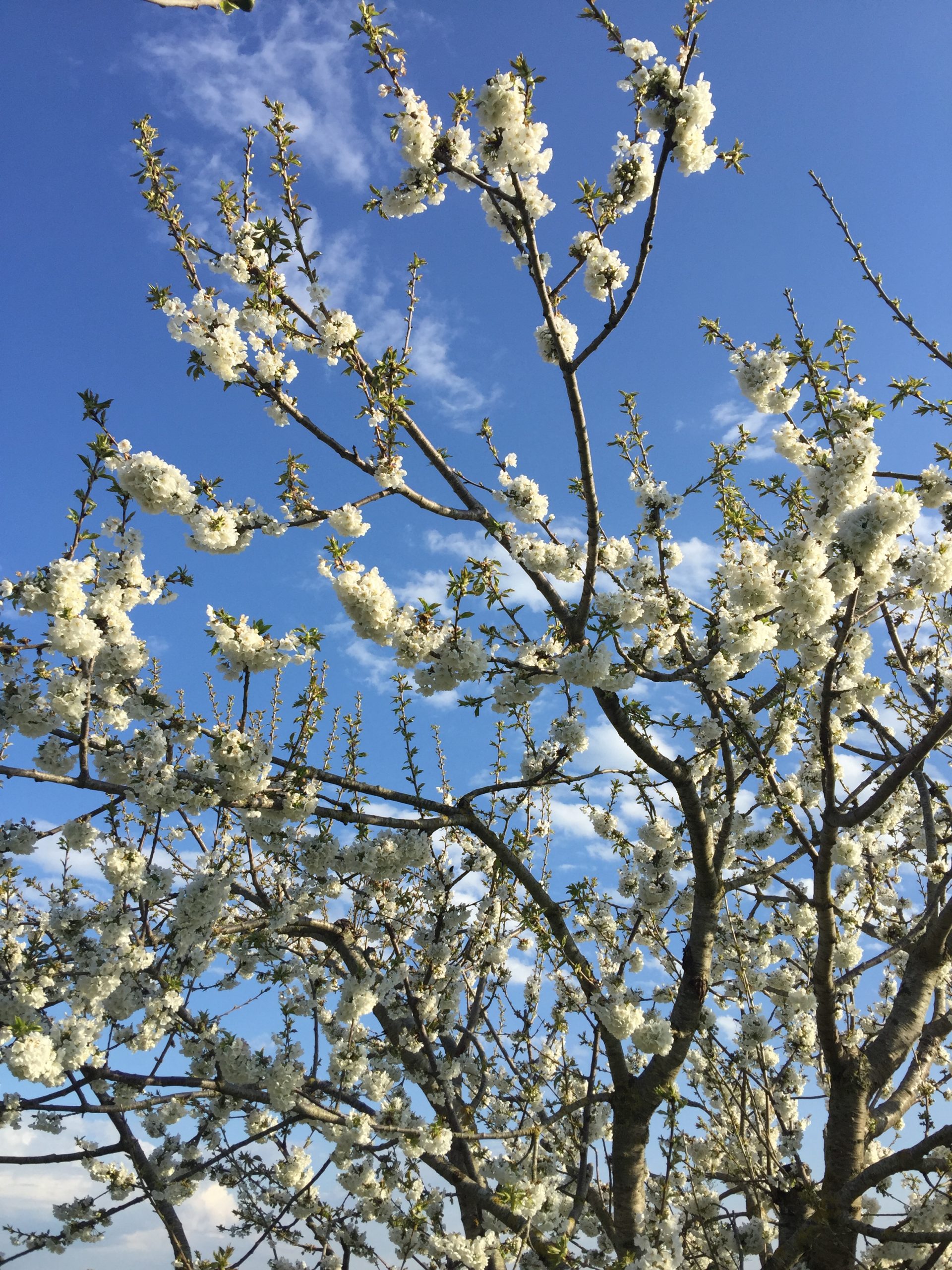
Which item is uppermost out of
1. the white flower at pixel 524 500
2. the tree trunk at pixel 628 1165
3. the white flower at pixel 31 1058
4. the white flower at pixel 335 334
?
the white flower at pixel 335 334

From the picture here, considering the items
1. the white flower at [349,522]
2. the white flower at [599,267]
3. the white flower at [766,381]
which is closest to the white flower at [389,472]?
the white flower at [349,522]

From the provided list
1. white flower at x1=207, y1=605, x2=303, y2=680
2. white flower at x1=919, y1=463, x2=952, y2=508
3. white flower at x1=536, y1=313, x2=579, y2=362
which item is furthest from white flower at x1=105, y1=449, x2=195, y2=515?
white flower at x1=919, y1=463, x2=952, y2=508

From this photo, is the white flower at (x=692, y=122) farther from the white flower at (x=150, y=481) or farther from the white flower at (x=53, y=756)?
the white flower at (x=53, y=756)

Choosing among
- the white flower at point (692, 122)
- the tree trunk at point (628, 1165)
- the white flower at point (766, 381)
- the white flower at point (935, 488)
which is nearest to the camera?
the white flower at point (692, 122)

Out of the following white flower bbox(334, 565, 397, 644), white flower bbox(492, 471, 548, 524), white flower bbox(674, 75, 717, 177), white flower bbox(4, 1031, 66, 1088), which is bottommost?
white flower bbox(4, 1031, 66, 1088)

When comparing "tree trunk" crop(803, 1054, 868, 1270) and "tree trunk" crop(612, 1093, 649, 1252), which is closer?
"tree trunk" crop(803, 1054, 868, 1270)

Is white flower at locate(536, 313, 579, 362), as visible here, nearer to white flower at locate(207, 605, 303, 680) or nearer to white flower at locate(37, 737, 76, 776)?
white flower at locate(207, 605, 303, 680)

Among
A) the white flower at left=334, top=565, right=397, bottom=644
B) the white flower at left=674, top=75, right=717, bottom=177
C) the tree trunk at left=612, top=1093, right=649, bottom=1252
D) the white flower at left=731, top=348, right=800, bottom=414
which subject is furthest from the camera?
the tree trunk at left=612, top=1093, right=649, bottom=1252

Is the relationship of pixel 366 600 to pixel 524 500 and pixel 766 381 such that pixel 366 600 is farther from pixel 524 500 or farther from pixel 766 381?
pixel 766 381

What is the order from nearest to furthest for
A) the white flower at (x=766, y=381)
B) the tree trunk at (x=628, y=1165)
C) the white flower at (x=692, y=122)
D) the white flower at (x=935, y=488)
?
the white flower at (x=692, y=122)
the white flower at (x=935, y=488)
the white flower at (x=766, y=381)
the tree trunk at (x=628, y=1165)

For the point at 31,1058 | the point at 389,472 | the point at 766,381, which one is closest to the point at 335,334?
the point at 389,472

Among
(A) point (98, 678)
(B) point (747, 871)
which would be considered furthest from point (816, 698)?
(A) point (98, 678)

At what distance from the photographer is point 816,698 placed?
19.4 feet

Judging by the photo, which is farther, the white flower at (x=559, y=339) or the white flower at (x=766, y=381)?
the white flower at (x=766, y=381)
